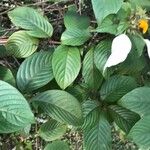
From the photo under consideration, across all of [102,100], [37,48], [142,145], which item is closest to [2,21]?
[37,48]

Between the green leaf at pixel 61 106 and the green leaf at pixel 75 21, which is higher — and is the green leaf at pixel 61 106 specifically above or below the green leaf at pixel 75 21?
below

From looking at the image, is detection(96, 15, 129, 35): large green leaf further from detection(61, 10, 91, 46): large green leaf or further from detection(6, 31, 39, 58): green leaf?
detection(6, 31, 39, 58): green leaf

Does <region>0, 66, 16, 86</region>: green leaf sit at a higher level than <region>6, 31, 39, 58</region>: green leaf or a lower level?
lower

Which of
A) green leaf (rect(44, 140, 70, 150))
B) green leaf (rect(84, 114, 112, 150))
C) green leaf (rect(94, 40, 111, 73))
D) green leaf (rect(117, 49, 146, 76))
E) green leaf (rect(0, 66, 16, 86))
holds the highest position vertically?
green leaf (rect(0, 66, 16, 86))

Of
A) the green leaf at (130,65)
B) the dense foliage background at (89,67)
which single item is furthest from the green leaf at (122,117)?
the green leaf at (130,65)

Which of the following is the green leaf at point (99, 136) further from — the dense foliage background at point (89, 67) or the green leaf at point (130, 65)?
the green leaf at point (130, 65)

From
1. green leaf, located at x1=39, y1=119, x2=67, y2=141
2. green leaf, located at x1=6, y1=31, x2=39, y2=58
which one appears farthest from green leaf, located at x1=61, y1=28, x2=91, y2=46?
green leaf, located at x1=39, y1=119, x2=67, y2=141

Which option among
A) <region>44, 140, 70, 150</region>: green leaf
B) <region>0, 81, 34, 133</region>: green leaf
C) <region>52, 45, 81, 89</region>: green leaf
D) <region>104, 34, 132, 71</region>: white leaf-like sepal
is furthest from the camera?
<region>44, 140, 70, 150</region>: green leaf
